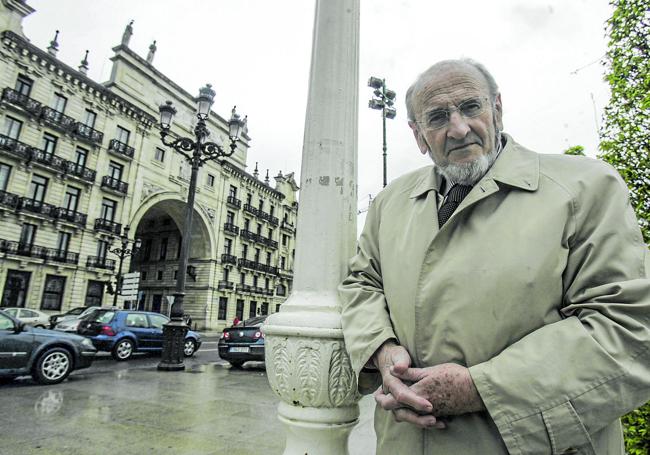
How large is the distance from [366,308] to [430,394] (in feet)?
1.40

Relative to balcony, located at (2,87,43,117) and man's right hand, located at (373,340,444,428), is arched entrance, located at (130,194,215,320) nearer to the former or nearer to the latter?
balcony, located at (2,87,43,117)

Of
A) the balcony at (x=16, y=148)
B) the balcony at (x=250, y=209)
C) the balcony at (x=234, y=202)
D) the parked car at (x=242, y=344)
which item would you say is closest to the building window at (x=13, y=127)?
the balcony at (x=16, y=148)

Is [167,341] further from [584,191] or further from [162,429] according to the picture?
[584,191]

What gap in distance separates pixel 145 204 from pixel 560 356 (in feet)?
111

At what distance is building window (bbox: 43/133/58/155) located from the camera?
2561 cm

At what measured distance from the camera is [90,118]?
28188 mm

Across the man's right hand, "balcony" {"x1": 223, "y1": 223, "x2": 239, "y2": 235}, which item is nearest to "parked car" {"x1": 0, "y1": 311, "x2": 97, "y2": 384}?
the man's right hand

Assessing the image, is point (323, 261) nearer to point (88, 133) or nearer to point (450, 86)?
point (450, 86)

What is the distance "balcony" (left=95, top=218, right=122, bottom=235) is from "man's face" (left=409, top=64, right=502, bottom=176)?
30.7 metres

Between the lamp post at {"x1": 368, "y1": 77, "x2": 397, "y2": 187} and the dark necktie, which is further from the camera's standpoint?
the lamp post at {"x1": 368, "y1": 77, "x2": 397, "y2": 187}

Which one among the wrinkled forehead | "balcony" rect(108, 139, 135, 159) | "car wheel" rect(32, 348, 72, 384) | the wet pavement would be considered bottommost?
the wet pavement

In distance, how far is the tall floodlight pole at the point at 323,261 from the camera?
1.80 m

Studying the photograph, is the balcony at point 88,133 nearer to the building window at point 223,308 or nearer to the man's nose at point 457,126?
the building window at point 223,308

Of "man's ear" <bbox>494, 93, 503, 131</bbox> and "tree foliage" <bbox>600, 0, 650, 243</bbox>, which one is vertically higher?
"tree foliage" <bbox>600, 0, 650, 243</bbox>
